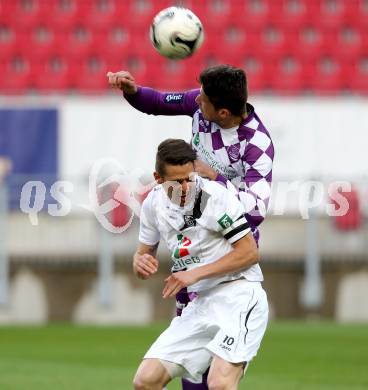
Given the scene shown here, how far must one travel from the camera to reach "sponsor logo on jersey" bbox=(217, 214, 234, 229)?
5586mm

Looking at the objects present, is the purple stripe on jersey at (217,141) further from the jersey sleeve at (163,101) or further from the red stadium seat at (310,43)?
the red stadium seat at (310,43)

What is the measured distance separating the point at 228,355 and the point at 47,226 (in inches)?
383

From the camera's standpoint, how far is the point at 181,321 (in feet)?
19.0

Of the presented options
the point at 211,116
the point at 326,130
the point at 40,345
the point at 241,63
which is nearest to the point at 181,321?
the point at 211,116

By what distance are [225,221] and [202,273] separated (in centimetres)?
28

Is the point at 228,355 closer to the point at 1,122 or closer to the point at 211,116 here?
the point at 211,116

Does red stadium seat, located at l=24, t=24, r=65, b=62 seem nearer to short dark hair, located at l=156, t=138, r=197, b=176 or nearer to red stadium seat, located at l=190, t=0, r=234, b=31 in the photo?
red stadium seat, located at l=190, t=0, r=234, b=31

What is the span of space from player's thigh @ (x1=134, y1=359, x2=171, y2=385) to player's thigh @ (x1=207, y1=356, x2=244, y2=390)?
232 mm

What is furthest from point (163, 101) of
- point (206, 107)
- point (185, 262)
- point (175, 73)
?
point (175, 73)

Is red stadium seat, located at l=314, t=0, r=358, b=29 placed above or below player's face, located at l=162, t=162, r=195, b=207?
above

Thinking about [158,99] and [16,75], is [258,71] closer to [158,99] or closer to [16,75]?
[16,75]

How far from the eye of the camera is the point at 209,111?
19.1 ft

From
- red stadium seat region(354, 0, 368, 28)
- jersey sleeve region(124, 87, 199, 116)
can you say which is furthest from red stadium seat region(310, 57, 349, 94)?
jersey sleeve region(124, 87, 199, 116)

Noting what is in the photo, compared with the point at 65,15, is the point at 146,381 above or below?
below
